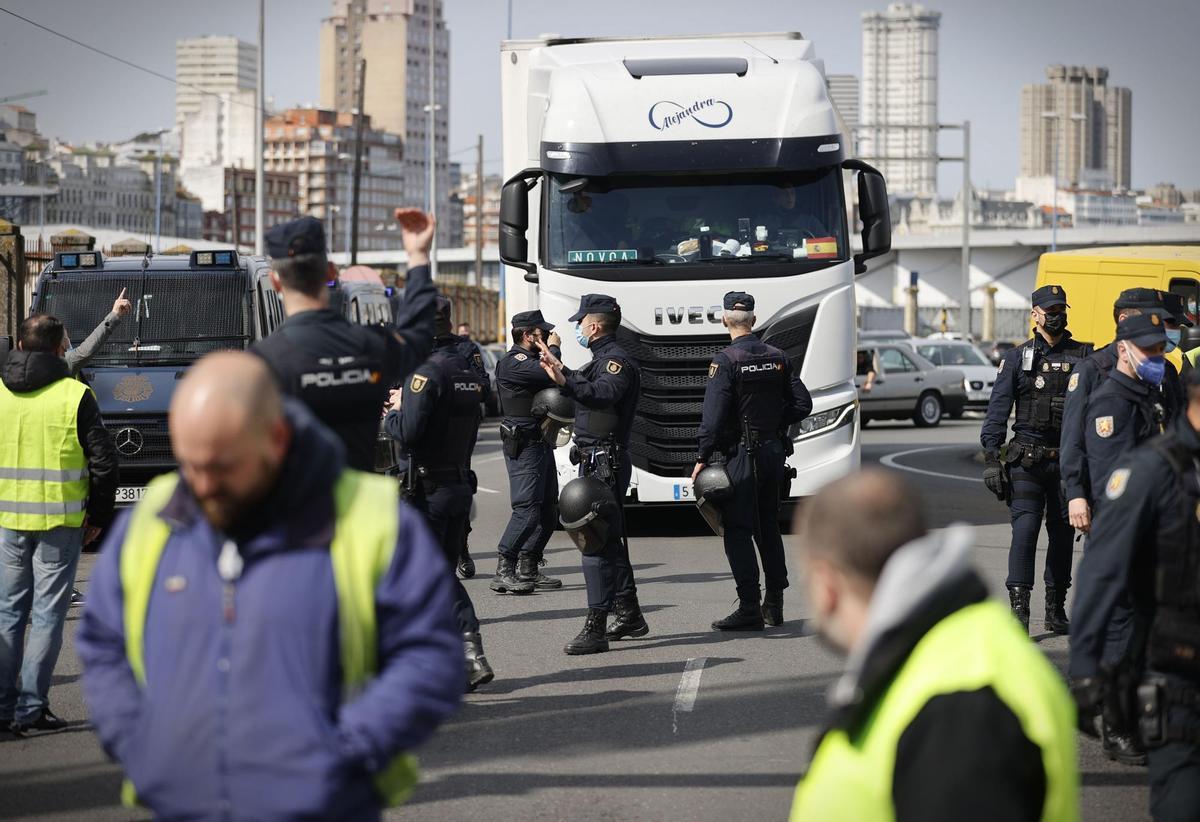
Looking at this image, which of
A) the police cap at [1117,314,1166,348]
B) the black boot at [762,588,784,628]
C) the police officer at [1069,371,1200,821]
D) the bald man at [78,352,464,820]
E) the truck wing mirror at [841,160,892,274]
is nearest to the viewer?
the bald man at [78,352,464,820]

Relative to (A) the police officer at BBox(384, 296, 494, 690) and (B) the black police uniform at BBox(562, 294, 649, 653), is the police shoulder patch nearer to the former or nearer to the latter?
(A) the police officer at BBox(384, 296, 494, 690)

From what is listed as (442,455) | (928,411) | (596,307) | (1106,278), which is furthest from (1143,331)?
(928,411)

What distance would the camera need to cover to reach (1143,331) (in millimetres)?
6672

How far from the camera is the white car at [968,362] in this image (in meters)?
32.4

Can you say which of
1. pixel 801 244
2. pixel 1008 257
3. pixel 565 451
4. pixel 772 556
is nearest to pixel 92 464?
pixel 772 556

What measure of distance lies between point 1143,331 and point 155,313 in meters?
9.79

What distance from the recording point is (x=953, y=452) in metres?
23.8

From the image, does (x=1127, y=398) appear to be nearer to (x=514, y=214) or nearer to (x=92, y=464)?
(x=92, y=464)

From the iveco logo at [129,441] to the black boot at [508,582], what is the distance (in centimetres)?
390

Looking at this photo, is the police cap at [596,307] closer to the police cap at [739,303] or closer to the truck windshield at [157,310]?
the police cap at [739,303]

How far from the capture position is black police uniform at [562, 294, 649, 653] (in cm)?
882

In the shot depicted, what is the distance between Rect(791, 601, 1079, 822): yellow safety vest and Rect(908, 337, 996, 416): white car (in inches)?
1191

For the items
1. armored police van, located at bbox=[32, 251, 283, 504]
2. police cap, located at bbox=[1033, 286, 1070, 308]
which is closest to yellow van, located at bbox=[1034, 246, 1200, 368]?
armored police van, located at bbox=[32, 251, 283, 504]

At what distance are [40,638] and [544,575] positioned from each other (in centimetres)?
552
